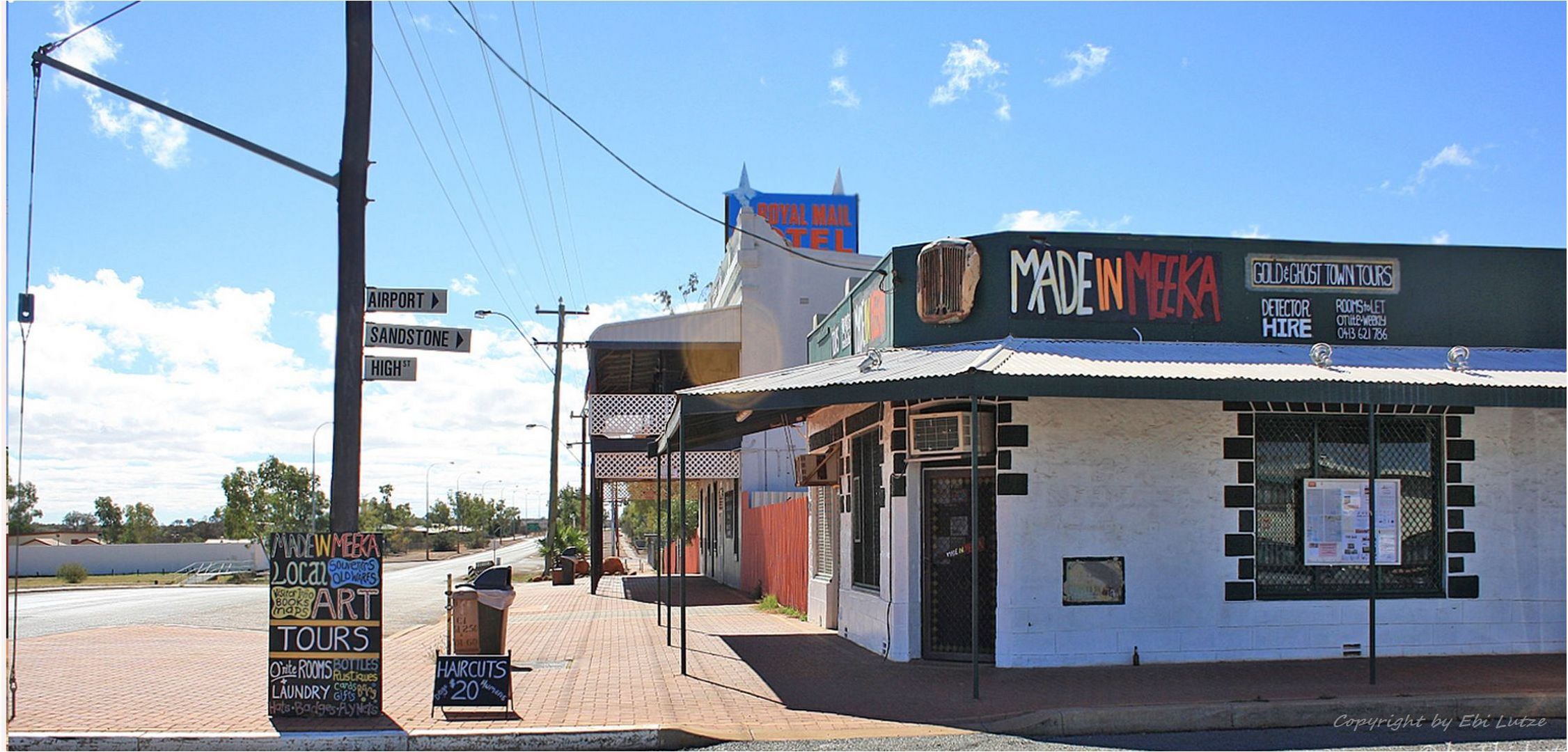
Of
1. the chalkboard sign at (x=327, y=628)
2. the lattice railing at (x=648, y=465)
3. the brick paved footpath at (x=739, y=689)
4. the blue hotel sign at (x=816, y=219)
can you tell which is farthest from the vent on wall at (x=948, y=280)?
the blue hotel sign at (x=816, y=219)

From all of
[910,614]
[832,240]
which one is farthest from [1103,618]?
[832,240]

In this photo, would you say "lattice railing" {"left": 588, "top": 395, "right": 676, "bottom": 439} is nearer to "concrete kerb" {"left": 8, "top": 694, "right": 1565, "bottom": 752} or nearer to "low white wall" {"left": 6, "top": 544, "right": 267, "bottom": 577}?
"concrete kerb" {"left": 8, "top": 694, "right": 1565, "bottom": 752}

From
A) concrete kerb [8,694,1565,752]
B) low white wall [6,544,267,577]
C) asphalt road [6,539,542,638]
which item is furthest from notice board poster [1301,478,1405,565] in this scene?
low white wall [6,544,267,577]

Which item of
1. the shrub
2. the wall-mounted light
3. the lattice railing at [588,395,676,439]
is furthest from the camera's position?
the shrub

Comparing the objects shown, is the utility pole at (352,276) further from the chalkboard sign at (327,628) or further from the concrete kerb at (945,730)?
the concrete kerb at (945,730)

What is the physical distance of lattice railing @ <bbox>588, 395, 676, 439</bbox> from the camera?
89.4ft

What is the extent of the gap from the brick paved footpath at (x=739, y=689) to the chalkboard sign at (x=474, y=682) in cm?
15

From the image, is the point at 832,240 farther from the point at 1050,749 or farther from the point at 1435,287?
the point at 1050,749

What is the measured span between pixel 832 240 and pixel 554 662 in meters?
30.0

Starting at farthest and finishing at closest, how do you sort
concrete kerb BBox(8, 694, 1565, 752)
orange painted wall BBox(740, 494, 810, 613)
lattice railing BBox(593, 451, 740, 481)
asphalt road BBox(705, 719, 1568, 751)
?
lattice railing BBox(593, 451, 740, 481), orange painted wall BBox(740, 494, 810, 613), concrete kerb BBox(8, 694, 1565, 752), asphalt road BBox(705, 719, 1568, 751)

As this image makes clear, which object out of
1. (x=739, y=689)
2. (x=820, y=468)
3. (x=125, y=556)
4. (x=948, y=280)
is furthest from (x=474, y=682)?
(x=125, y=556)

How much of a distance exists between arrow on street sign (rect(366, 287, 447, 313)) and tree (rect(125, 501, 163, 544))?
9718 centimetres

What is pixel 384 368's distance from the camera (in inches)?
412

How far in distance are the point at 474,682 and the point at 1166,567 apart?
672 centimetres
